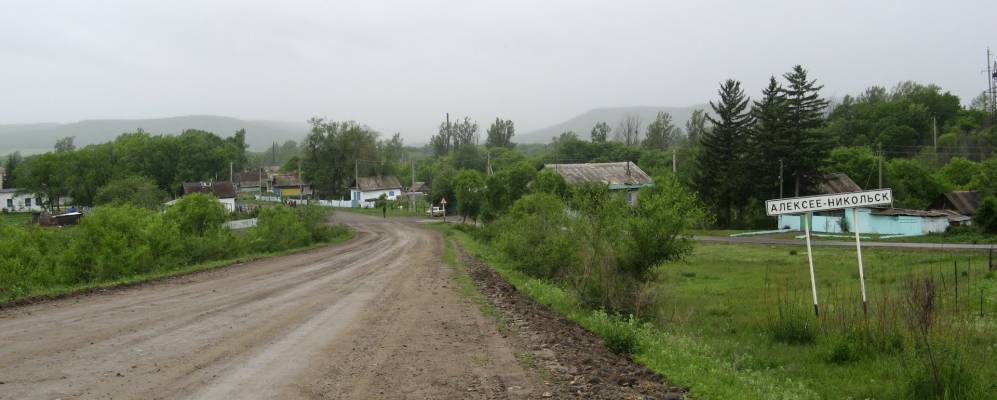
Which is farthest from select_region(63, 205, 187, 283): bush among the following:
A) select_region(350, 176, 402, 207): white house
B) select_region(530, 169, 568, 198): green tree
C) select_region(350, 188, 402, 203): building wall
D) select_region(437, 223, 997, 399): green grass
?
select_region(350, 188, 402, 203): building wall

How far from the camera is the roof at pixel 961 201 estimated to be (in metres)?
59.5

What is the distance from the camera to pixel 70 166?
93.2 m

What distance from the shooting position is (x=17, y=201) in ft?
342

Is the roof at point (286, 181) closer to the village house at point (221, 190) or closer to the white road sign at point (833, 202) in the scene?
the village house at point (221, 190)

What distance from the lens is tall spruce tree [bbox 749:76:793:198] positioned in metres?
61.3

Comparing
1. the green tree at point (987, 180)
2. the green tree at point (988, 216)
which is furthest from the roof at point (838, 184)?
the green tree at point (988, 216)

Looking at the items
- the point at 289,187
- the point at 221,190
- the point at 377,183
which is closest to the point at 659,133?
the point at 377,183

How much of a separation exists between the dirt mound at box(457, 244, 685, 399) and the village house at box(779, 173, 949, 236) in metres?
35.0

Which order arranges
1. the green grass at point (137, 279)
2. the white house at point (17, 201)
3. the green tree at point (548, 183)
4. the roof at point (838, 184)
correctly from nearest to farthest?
1. the green grass at point (137, 279)
2. the green tree at point (548, 183)
3. the roof at point (838, 184)
4. the white house at point (17, 201)

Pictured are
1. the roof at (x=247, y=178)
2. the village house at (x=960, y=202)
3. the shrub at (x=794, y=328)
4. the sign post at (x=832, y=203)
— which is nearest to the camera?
the sign post at (x=832, y=203)

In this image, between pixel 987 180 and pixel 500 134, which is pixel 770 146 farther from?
pixel 500 134

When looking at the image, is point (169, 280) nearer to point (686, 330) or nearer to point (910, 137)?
point (686, 330)

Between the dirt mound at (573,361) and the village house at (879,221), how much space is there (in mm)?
35026

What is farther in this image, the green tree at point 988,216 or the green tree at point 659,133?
the green tree at point 659,133
